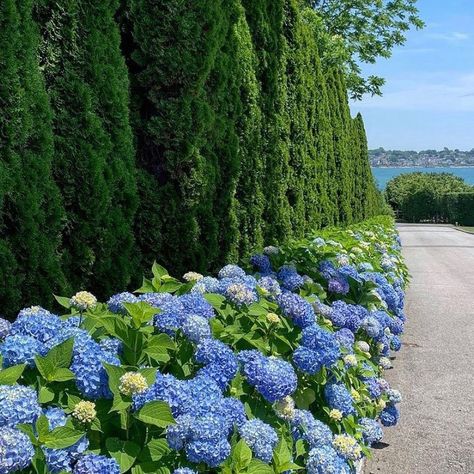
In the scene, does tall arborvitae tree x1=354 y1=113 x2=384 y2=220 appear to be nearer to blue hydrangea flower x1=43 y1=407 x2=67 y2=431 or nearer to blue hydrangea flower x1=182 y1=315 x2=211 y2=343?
blue hydrangea flower x1=182 y1=315 x2=211 y2=343

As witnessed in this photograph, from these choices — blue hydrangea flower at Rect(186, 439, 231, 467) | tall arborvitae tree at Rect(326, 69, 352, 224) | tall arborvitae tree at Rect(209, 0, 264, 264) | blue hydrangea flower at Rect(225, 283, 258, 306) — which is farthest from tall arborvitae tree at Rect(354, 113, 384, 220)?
blue hydrangea flower at Rect(186, 439, 231, 467)

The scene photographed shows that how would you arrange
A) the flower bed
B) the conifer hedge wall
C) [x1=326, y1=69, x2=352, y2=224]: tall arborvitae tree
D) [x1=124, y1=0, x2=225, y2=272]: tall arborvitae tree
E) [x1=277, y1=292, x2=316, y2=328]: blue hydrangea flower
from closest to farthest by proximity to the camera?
1. the flower bed
2. [x1=277, y1=292, x2=316, y2=328]: blue hydrangea flower
3. the conifer hedge wall
4. [x1=124, y1=0, x2=225, y2=272]: tall arborvitae tree
5. [x1=326, y1=69, x2=352, y2=224]: tall arborvitae tree

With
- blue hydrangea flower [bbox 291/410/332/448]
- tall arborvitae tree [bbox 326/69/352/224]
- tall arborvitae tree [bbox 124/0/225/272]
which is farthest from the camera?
tall arborvitae tree [bbox 326/69/352/224]

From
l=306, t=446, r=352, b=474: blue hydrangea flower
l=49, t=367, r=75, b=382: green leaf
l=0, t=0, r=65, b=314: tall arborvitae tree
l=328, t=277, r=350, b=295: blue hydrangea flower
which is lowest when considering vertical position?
l=306, t=446, r=352, b=474: blue hydrangea flower

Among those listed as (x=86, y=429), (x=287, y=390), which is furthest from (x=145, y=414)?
(x=287, y=390)

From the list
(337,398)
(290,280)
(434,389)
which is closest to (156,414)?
(337,398)

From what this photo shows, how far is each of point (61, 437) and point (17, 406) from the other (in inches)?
4.8

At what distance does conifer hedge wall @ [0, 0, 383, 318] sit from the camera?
10.4ft

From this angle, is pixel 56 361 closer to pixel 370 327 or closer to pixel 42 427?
pixel 42 427

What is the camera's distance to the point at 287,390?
1.98 meters

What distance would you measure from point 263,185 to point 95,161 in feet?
10.7

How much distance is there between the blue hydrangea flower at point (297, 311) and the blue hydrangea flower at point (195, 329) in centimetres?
69

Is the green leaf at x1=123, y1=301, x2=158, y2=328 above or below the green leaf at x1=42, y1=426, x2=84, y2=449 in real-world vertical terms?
above

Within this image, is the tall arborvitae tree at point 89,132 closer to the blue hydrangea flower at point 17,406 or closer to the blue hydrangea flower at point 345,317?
the blue hydrangea flower at point 345,317
